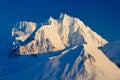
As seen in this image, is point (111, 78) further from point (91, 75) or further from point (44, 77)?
point (44, 77)

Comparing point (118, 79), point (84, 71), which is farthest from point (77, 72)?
point (118, 79)

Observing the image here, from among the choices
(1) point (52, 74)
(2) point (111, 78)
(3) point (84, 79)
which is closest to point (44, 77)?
(1) point (52, 74)

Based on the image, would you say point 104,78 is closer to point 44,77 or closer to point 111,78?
point 111,78

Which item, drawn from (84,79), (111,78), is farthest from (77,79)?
(111,78)

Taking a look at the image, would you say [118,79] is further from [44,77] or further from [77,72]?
[44,77]

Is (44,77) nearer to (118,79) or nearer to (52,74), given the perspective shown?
(52,74)
